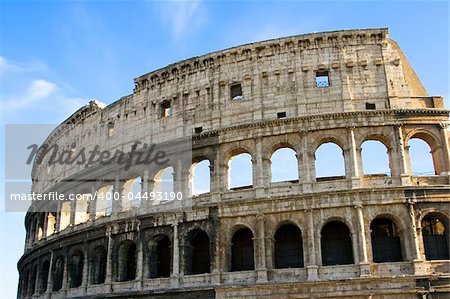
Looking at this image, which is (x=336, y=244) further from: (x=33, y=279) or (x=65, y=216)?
(x=33, y=279)

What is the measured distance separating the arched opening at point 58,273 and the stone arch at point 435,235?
18580 millimetres

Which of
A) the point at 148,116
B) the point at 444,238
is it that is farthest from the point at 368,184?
the point at 148,116

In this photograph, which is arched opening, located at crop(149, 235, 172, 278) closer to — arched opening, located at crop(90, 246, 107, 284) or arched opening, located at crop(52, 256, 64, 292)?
arched opening, located at crop(90, 246, 107, 284)

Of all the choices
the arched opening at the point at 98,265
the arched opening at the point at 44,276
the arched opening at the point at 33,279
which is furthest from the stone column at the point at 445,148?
the arched opening at the point at 33,279

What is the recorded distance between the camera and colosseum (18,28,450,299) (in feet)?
63.2

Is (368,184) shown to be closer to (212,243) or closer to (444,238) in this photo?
(444,238)

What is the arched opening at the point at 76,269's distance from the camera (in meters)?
25.6

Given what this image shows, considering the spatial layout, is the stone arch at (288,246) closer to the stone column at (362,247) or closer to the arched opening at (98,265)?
the stone column at (362,247)

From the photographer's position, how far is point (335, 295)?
18453 millimetres

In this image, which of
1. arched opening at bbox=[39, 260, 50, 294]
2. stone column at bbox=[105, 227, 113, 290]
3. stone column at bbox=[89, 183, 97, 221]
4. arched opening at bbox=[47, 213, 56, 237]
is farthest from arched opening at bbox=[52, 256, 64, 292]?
stone column at bbox=[105, 227, 113, 290]

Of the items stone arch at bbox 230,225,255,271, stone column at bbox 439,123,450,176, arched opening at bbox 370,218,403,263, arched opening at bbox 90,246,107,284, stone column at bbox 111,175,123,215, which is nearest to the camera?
arched opening at bbox 370,218,403,263

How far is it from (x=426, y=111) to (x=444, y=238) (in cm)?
523

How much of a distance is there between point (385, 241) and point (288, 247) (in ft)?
12.7

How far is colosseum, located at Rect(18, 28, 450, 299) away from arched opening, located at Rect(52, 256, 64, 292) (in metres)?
1.53
